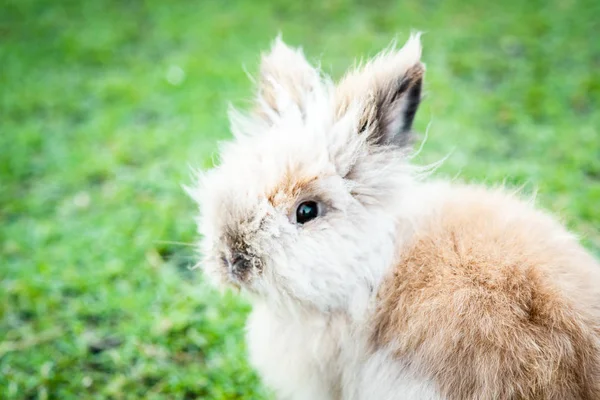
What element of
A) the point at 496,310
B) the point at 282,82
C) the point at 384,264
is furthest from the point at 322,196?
the point at 496,310

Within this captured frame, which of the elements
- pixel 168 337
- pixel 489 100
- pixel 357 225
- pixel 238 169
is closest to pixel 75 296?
pixel 168 337

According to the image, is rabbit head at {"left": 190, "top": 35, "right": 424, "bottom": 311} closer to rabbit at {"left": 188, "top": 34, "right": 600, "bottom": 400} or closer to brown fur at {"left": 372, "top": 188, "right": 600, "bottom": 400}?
rabbit at {"left": 188, "top": 34, "right": 600, "bottom": 400}

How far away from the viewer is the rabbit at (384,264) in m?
1.60

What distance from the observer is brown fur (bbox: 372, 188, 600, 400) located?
1561 mm

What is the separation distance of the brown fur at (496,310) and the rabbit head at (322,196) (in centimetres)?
15

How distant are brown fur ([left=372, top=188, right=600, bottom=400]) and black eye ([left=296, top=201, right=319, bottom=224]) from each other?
0.34 meters

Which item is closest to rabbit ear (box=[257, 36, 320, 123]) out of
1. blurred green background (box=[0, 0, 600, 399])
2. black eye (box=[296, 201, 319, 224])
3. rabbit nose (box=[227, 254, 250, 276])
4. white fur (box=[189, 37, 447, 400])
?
white fur (box=[189, 37, 447, 400])

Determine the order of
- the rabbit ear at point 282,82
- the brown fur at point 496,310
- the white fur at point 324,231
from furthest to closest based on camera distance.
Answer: the rabbit ear at point 282,82 < the white fur at point 324,231 < the brown fur at point 496,310

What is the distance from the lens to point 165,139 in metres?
4.13

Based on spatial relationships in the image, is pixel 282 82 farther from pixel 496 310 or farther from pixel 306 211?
pixel 496 310

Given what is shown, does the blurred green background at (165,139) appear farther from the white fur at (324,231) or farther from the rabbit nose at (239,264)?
the rabbit nose at (239,264)

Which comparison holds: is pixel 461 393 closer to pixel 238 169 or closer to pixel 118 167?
pixel 238 169

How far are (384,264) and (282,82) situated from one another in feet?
2.58

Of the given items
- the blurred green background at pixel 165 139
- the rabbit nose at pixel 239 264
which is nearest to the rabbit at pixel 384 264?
the rabbit nose at pixel 239 264
